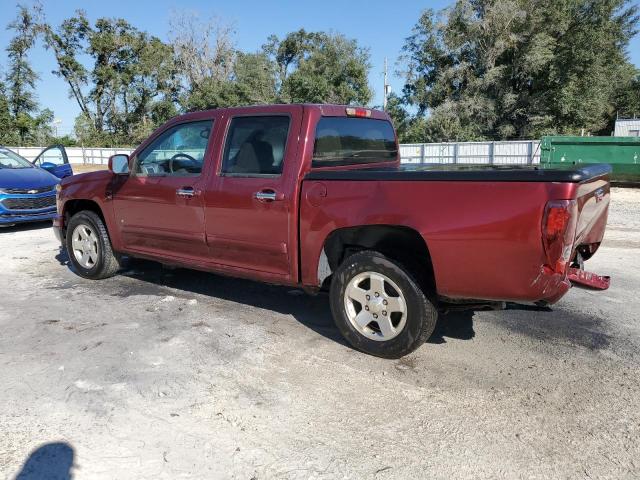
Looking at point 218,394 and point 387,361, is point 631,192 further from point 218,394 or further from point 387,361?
point 218,394

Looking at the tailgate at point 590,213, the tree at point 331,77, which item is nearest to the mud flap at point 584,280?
A: the tailgate at point 590,213

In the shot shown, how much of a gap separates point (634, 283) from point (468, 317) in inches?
93.1

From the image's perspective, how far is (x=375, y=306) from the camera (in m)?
3.84

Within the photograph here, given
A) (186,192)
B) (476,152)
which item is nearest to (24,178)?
(186,192)

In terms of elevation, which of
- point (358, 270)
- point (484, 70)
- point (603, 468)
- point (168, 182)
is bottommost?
point (603, 468)

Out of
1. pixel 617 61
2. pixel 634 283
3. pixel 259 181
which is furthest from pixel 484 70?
pixel 259 181

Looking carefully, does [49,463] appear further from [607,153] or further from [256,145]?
[607,153]

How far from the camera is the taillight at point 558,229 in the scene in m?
3.00

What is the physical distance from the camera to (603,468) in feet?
8.60

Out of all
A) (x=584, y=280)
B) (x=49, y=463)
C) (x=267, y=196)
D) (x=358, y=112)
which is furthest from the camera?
(x=358, y=112)

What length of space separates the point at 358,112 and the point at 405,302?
2017mm

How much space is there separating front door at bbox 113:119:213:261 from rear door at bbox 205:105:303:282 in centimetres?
24

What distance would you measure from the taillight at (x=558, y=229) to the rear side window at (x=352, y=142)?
1.89m

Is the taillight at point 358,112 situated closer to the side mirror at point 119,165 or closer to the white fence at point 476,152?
the side mirror at point 119,165
